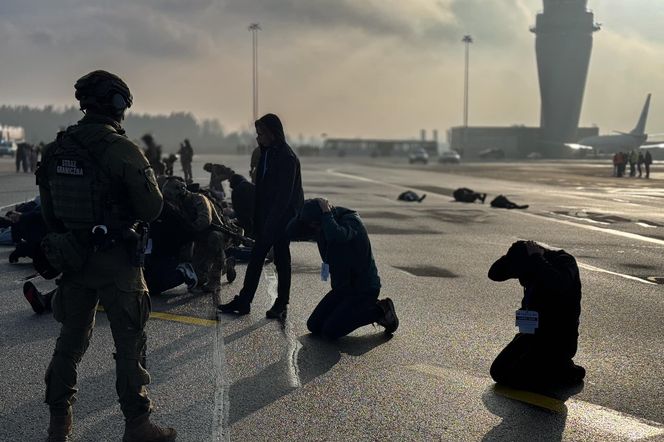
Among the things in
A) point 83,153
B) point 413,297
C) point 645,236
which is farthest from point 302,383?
point 645,236

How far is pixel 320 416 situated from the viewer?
4.93m

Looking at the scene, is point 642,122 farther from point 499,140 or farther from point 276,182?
point 276,182

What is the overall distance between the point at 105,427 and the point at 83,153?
5.55 feet

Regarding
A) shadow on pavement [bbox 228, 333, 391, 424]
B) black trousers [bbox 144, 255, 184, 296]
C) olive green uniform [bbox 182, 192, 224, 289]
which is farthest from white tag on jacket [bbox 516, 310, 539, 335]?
black trousers [bbox 144, 255, 184, 296]

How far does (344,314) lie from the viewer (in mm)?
6898

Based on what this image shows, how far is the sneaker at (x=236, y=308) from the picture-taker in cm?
793

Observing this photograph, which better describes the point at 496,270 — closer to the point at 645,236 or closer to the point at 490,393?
the point at 490,393

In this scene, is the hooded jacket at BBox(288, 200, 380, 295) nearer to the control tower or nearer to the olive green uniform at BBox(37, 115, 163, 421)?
the olive green uniform at BBox(37, 115, 163, 421)

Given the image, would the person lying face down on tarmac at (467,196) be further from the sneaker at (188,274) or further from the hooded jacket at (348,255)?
the hooded jacket at (348,255)

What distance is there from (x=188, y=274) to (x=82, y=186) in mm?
4673

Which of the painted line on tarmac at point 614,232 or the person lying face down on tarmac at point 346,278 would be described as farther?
the painted line on tarmac at point 614,232

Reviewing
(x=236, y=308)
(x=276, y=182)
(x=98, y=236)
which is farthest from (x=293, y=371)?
(x=276, y=182)

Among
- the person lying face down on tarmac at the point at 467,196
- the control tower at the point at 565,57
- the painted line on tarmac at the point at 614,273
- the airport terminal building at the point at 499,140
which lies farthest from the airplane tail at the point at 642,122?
the painted line on tarmac at the point at 614,273

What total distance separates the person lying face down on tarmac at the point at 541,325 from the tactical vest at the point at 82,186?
2841mm
